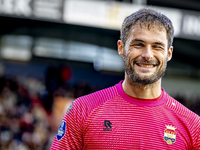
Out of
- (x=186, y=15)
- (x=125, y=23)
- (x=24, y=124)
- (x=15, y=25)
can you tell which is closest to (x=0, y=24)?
(x=15, y=25)

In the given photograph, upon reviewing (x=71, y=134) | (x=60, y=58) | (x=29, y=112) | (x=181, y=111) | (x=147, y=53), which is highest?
(x=147, y=53)

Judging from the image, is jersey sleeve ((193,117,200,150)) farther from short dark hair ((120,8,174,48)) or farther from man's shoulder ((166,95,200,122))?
short dark hair ((120,8,174,48))

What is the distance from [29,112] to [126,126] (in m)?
6.87

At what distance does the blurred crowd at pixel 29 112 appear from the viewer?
7.43 metres

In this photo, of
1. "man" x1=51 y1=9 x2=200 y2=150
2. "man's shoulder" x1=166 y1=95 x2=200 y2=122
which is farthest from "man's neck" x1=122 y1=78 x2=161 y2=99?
"man's shoulder" x1=166 y1=95 x2=200 y2=122

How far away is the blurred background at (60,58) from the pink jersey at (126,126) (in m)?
4.89

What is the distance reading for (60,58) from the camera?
1074 cm

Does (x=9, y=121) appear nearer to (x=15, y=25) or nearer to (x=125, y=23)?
(x=15, y=25)

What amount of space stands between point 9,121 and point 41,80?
2.73 m

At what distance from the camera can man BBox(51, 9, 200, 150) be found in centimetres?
161

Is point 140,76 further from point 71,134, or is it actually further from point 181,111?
point 71,134

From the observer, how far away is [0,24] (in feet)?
31.0

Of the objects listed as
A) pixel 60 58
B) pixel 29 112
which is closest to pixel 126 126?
pixel 29 112

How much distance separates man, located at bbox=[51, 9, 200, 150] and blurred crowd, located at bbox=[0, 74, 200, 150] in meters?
6.14
